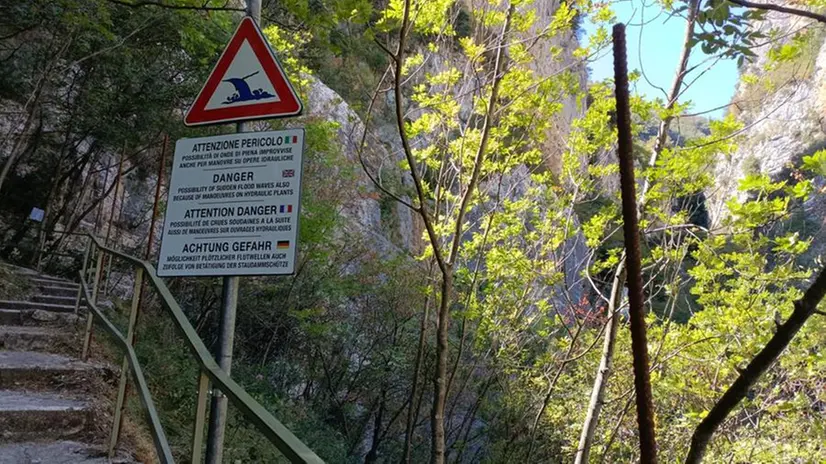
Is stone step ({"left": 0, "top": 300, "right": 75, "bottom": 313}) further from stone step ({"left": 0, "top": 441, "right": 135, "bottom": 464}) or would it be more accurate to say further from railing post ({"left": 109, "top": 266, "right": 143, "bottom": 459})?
railing post ({"left": 109, "top": 266, "right": 143, "bottom": 459})

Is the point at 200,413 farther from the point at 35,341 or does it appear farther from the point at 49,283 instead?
the point at 49,283

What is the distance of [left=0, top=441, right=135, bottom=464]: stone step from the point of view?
111 inches

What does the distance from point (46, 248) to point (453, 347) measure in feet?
28.3

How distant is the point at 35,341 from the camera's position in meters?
4.68

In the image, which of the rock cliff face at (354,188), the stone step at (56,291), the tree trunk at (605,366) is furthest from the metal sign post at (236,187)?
the stone step at (56,291)

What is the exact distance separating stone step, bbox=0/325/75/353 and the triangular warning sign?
3464 mm

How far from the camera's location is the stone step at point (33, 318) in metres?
5.38

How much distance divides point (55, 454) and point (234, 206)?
200cm

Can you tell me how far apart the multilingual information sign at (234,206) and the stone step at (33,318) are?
4268 mm

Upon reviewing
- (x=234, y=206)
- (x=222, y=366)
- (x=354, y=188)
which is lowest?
(x=222, y=366)

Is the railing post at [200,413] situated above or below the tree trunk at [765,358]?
below

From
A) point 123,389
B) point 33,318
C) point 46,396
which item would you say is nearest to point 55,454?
point 123,389

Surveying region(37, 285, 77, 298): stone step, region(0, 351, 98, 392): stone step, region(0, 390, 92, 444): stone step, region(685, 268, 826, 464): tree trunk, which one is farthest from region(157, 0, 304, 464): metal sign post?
region(37, 285, 77, 298): stone step

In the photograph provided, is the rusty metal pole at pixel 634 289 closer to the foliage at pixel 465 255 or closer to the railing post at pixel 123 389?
the foliage at pixel 465 255
